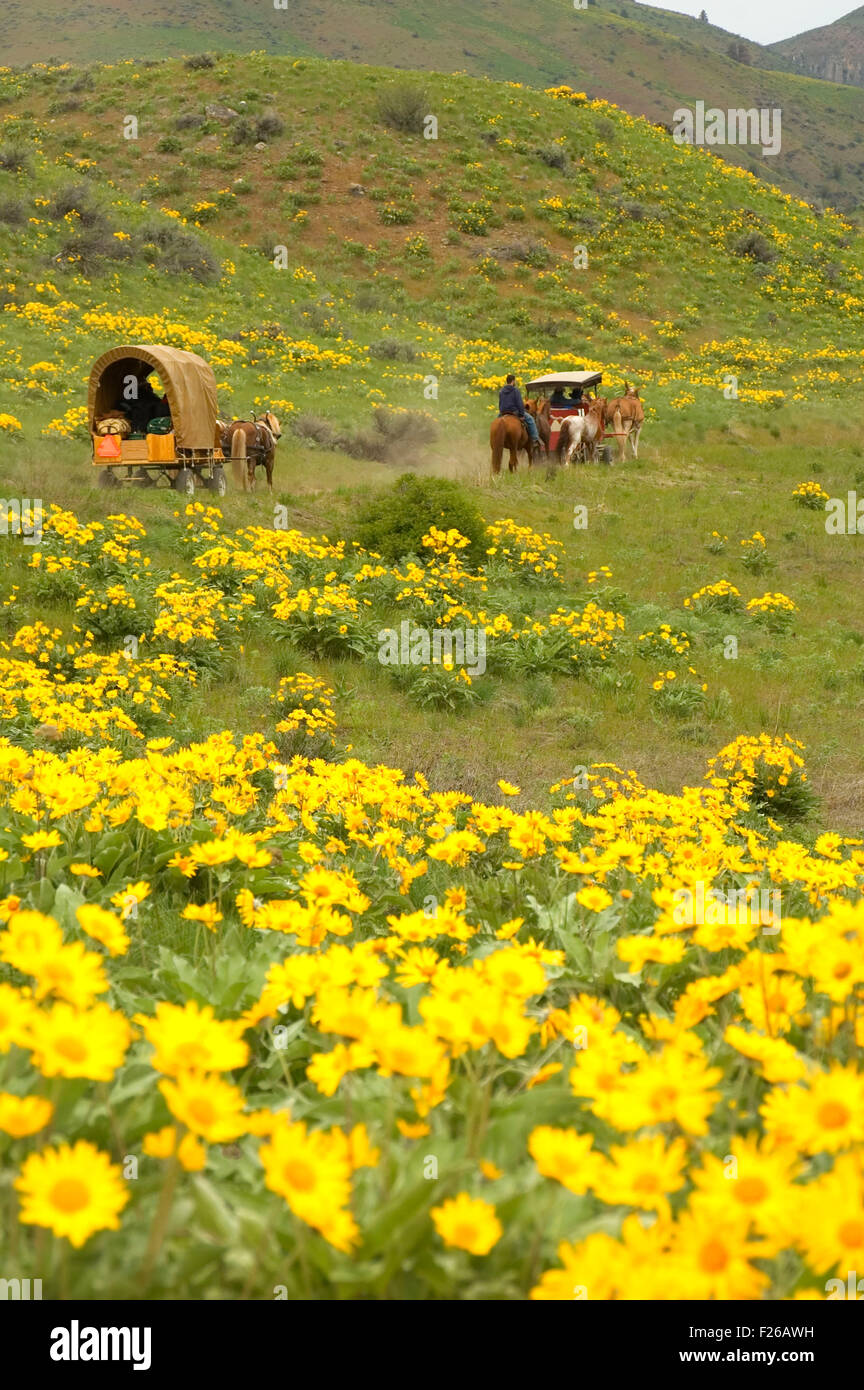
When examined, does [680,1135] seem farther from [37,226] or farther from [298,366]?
[37,226]

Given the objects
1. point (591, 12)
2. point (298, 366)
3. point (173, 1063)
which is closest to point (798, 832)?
point (173, 1063)

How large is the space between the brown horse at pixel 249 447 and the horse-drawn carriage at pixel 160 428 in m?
0.26

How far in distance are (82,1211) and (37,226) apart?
3331 cm

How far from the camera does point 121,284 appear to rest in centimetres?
2786

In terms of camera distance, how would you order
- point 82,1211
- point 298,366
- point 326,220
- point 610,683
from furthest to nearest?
point 326,220 → point 298,366 → point 610,683 → point 82,1211

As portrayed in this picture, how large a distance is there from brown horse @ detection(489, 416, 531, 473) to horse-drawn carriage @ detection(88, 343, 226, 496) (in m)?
5.87

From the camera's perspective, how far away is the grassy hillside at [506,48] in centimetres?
9812

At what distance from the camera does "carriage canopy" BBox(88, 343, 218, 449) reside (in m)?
14.7

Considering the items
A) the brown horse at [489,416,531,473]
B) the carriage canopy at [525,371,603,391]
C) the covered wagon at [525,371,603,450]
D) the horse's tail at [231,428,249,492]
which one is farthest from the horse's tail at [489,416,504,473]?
the horse's tail at [231,428,249,492]

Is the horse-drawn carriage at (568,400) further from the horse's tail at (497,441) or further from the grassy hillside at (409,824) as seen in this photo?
the horse's tail at (497,441)

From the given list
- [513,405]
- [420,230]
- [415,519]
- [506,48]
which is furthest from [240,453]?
[506,48]

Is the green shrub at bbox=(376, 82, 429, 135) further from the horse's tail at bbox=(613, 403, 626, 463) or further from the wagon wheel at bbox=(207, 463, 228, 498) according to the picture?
the wagon wheel at bbox=(207, 463, 228, 498)

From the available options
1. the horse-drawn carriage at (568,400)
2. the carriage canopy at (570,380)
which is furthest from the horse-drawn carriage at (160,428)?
the carriage canopy at (570,380)

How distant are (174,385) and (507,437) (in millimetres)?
7193
